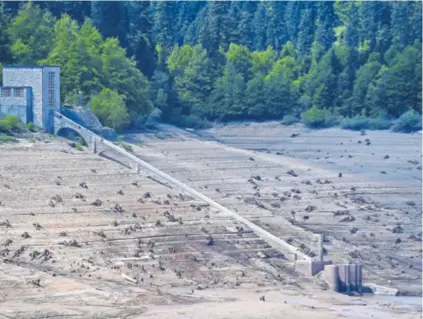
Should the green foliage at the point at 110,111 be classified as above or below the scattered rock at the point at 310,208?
above

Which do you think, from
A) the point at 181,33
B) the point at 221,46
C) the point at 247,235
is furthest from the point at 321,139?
the point at 181,33

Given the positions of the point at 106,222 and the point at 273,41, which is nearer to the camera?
the point at 106,222

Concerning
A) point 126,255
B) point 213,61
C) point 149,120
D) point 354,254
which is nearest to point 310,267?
point 354,254

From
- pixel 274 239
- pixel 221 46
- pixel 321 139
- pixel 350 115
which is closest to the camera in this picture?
pixel 274 239

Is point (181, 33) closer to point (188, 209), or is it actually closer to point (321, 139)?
point (321, 139)

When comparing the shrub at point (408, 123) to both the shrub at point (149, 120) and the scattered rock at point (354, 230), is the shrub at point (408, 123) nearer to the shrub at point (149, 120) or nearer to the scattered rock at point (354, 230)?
the shrub at point (149, 120)

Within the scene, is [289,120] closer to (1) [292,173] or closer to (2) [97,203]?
(1) [292,173]

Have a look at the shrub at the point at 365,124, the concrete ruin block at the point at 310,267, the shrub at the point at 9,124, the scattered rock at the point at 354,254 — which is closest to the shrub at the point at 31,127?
the shrub at the point at 9,124
